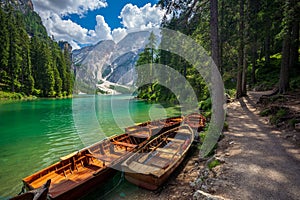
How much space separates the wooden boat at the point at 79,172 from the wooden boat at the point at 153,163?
0.59 metres

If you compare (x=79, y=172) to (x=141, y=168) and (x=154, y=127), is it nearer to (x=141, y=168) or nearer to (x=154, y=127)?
(x=141, y=168)

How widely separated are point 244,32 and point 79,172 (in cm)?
1679

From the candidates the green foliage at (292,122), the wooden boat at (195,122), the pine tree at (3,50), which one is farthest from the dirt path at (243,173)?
the pine tree at (3,50)

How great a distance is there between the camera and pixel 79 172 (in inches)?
276

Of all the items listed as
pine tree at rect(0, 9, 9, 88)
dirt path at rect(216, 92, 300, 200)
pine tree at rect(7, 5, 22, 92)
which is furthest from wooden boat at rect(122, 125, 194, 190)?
pine tree at rect(0, 9, 9, 88)

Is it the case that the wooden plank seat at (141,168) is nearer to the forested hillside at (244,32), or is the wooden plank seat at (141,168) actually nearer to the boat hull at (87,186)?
the boat hull at (87,186)

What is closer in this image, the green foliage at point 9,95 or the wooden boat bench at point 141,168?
the wooden boat bench at point 141,168

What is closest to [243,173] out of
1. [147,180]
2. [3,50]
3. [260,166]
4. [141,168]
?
[260,166]

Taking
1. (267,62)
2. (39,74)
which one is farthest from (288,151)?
(39,74)

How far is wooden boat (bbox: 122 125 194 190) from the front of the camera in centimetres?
618

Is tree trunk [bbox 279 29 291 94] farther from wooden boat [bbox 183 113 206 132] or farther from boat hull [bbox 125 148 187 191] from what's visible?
boat hull [bbox 125 148 187 191]

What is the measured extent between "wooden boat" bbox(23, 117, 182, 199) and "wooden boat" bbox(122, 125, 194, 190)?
1.94 ft

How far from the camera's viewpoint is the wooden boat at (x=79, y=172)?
5629mm

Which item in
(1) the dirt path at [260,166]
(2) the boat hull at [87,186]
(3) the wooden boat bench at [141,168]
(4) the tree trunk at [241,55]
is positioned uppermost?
(4) the tree trunk at [241,55]
